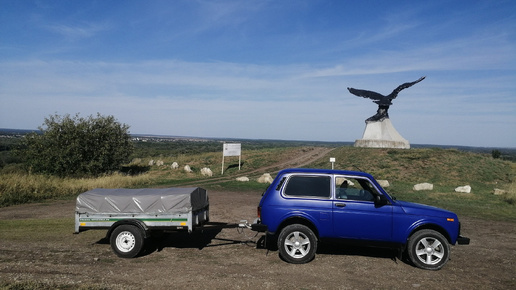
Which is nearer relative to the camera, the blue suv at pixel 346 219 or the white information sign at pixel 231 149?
the blue suv at pixel 346 219

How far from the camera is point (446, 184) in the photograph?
92.6 feet

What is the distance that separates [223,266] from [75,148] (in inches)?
1009

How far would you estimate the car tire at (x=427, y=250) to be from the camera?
305 inches

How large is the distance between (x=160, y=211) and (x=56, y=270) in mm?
2333

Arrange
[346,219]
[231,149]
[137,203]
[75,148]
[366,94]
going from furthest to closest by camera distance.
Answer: [366,94], [231,149], [75,148], [137,203], [346,219]

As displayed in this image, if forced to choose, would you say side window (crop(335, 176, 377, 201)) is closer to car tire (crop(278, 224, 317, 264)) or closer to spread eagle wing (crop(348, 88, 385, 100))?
car tire (crop(278, 224, 317, 264))

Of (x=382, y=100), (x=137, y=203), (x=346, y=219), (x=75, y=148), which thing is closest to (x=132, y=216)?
(x=137, y=203)

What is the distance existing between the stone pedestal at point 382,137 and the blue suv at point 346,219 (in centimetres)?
4124

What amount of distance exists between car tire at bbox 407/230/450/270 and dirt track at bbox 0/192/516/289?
0.21 m

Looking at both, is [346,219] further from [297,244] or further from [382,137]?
[382,137]

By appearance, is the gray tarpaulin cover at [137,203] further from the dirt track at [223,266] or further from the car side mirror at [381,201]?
the car side mirror at [381,201]

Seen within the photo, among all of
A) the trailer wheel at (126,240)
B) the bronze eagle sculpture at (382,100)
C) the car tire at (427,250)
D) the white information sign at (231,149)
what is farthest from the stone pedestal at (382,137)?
the trailer wheel at (126,240)

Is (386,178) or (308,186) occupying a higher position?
(308,186)

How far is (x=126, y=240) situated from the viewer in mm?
8328
